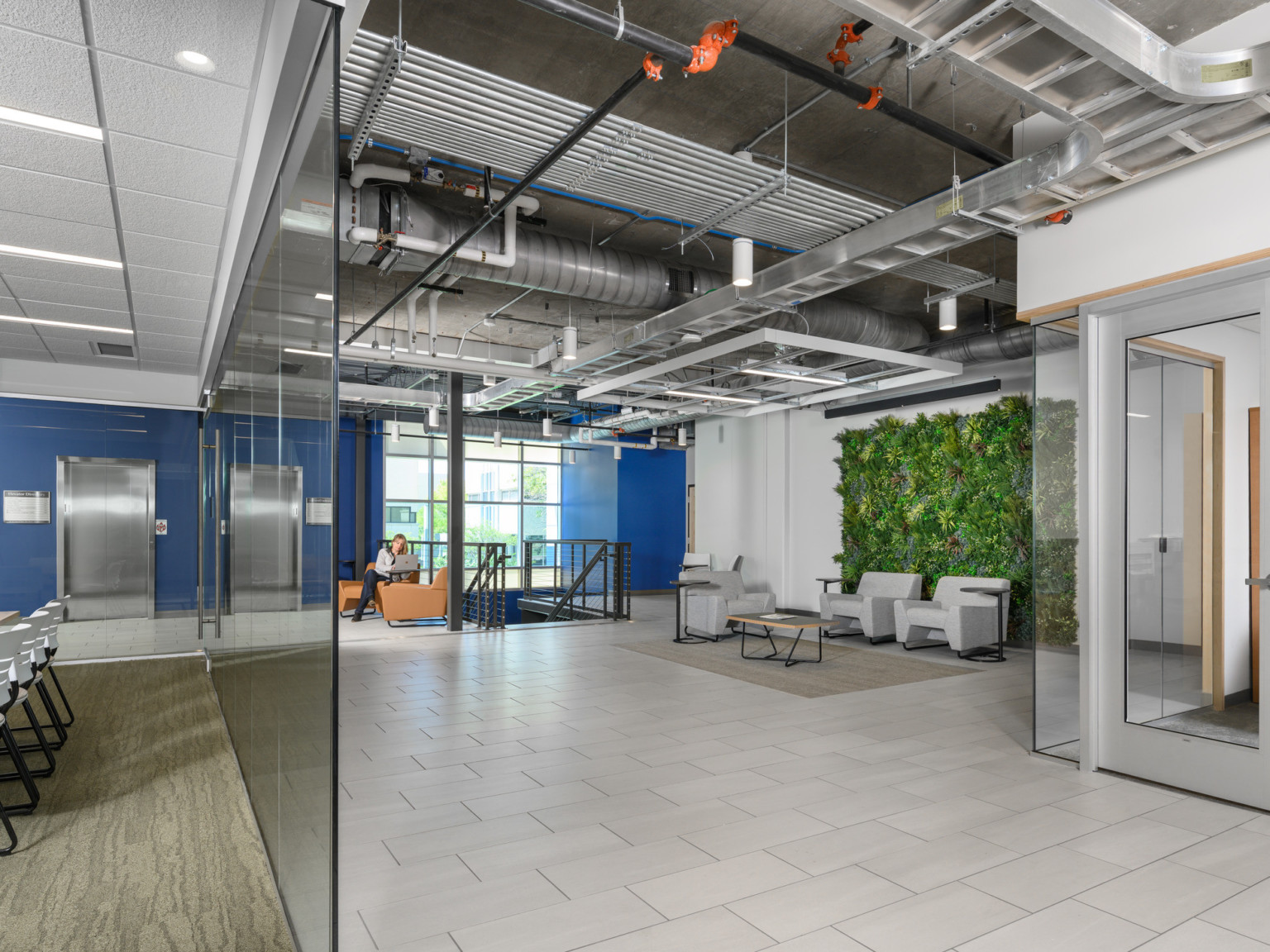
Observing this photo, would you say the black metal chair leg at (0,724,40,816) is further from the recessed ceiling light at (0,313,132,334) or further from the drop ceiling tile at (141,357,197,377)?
the drop ceiling tile at (141,357,197,377)

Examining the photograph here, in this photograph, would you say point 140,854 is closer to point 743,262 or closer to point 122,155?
point 122,155

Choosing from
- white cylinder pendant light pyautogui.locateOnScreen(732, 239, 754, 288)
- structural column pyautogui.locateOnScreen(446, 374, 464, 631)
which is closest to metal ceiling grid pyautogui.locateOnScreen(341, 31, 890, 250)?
white cylinder pendant light pyautogui.locateOnScreen(732, 239, 754, 288)

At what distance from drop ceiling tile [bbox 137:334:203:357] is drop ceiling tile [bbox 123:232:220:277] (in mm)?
2271

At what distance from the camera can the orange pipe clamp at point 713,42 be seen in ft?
10.0

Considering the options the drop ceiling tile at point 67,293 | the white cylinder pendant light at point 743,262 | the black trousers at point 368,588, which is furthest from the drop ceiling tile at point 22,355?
the white cylinder pendant light at point 743,262

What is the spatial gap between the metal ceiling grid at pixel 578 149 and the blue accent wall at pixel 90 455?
6.44 metres

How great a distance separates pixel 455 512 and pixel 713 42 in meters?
7.80

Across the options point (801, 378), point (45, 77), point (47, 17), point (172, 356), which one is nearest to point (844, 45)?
point (47, 17)

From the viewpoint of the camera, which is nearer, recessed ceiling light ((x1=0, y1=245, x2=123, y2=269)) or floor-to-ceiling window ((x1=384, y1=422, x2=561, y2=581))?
recessed ceiling light ((x1=0, y1=245, x2=123, y2=269))

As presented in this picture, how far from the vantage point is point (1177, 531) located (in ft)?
13.8

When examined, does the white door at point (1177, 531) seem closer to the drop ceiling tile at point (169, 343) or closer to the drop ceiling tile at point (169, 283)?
the drop ceiling tile at point (169, 283)

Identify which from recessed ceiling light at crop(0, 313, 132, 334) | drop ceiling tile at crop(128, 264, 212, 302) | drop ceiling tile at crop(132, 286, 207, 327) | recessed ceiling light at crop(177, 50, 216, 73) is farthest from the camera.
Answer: recessed ceiling light at crop(0, 313, 132, 334)

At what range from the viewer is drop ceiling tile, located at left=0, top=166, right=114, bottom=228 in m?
3.85

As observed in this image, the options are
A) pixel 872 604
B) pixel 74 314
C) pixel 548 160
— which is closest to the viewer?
pixel 548 160
